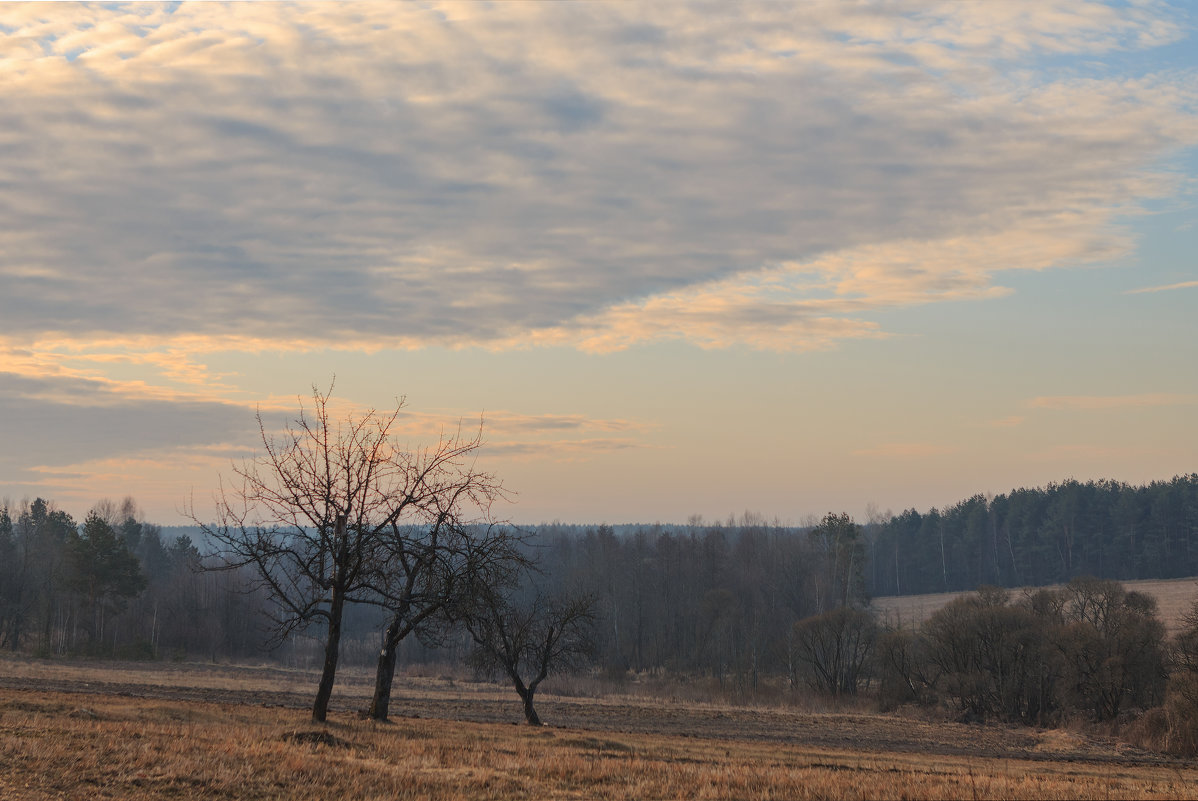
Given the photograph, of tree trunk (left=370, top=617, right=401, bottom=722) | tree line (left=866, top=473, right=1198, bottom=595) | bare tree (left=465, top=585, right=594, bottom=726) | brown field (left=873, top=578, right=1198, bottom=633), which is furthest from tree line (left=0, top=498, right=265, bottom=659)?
tree line (left=866, top=473, right=1198, bottom=595)

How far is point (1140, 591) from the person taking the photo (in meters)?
115

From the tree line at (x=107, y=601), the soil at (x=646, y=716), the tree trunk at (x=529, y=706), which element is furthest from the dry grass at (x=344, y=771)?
the tree line at (x=107, y=601)

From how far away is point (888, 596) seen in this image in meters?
168

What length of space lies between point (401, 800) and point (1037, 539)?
6389 inches

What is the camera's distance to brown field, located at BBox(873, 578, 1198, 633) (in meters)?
105

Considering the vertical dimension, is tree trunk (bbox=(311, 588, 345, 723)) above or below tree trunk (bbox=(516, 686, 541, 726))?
above

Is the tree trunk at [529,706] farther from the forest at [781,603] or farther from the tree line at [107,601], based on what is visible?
the tree line at [107,601]

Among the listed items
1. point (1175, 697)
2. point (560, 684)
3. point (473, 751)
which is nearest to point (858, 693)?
point (560, 684)

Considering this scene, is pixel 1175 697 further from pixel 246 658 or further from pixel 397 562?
pixel 246 658

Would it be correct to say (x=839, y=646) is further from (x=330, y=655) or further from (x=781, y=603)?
(x=330, y=655)

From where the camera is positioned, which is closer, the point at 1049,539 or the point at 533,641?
the point at 533,641

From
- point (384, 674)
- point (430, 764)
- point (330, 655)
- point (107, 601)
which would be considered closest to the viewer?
point (430, 764)

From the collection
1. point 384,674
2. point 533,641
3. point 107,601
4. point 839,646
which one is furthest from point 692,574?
point 384,674

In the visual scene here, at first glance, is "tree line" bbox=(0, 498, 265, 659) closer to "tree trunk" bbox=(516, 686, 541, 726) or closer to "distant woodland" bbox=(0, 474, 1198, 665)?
"distant woodland" bbox=(0, 474, 1198, 665)
